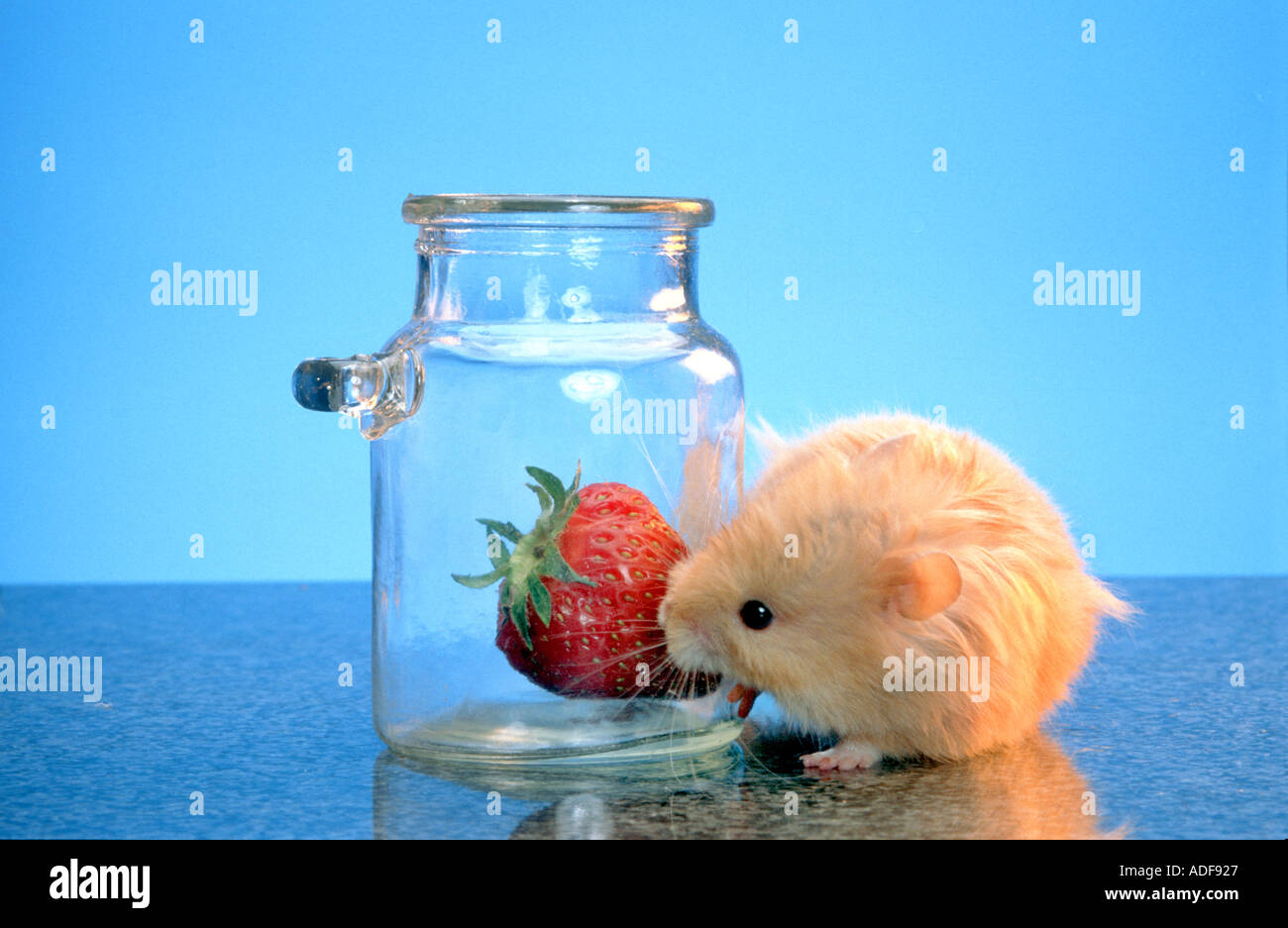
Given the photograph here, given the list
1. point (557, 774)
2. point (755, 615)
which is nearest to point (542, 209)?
point (755, 615)

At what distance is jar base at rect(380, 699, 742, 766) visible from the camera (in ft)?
5.00

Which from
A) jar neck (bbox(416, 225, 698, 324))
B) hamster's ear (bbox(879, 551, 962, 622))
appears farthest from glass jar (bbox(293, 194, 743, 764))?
hamster's ear (bbox(879, 551, 962, 622))

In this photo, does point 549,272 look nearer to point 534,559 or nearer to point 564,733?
point 534,559

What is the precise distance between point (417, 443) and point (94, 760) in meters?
0.45

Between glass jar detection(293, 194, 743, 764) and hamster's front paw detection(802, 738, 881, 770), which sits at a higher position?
glass jar detection(293, 194, 743, 764)

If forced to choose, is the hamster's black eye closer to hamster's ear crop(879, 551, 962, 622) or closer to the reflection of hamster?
the reflection of hamster

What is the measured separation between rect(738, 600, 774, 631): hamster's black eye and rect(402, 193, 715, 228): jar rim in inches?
15.5

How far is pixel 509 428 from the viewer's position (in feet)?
5.07

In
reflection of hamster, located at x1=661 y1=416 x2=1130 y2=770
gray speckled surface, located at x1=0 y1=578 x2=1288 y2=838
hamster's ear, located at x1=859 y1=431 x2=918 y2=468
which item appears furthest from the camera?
hamster's ear, located at x1=859 y1=431 x2=918 y2=468

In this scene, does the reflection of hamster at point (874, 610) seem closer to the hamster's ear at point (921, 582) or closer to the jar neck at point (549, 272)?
the hamster's ear at point (921, 582)

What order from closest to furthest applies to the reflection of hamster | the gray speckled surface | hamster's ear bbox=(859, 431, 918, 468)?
the gray speckled surface
the reflection of hamster
hamster's ear bbox=(859, 431, 918, 468)

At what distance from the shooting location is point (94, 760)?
61.2 inches

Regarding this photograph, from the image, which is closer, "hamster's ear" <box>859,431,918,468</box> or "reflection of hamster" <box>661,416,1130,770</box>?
"reflection of hamster" <box>661,416,1130,770</box>
